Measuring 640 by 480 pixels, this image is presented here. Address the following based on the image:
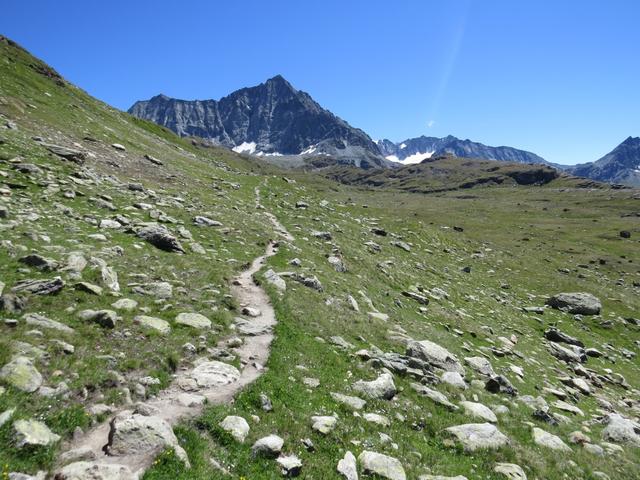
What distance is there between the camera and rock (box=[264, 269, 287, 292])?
22.2m

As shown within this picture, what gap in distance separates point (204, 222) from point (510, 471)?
27.0m

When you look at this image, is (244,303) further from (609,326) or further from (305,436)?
(609,326)

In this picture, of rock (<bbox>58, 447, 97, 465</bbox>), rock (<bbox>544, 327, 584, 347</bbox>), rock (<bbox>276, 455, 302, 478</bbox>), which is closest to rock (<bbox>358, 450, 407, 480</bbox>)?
rock (<bbox>276, 455, 302, 478</bbox>)

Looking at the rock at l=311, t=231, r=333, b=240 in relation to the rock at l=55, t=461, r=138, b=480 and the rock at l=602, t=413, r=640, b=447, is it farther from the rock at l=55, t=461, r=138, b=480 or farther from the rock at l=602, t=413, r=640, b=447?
the rock at l=55, t=461, r=138, b=480

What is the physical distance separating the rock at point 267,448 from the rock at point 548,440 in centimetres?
1006

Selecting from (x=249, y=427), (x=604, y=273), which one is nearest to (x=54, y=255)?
(x=249, y=427)

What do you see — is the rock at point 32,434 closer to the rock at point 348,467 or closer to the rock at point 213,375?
the rock at point 213,375

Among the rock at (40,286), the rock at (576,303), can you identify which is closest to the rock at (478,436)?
the rock at (40,286)

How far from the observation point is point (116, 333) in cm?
1301

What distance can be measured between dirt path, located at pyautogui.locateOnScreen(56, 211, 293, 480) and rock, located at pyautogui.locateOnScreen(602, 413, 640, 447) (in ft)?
49.9

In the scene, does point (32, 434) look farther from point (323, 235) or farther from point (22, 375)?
point (323, 235)

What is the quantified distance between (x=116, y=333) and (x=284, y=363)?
6.08 meters

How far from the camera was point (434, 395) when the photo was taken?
15.1 metres

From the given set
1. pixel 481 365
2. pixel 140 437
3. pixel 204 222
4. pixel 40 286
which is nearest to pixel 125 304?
pixel 40 286
